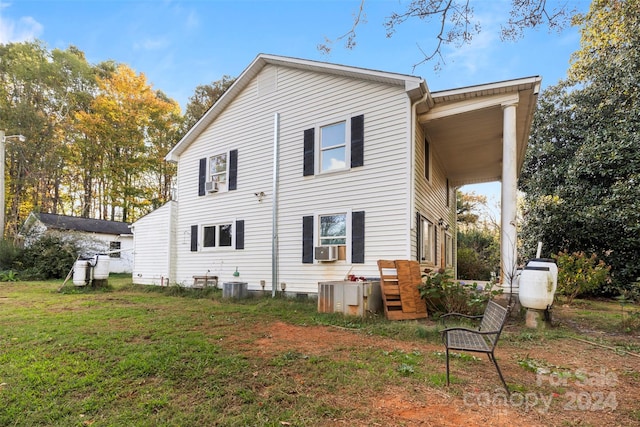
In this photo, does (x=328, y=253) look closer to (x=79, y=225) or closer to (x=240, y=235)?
(x=240, y=235)

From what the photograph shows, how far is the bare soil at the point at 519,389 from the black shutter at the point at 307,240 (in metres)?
4.26

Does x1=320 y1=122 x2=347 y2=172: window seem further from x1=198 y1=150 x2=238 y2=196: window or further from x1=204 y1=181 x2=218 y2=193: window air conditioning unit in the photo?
x1=204 y1=181 x2=218 y2=193: window air conditioning unit

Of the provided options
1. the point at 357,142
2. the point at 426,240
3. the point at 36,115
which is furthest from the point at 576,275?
the point at 36,115

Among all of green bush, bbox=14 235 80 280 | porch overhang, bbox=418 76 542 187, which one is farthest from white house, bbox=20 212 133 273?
porch overhang, bbox=418 76 542 187

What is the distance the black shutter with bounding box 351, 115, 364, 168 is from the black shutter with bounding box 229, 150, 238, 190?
444cm

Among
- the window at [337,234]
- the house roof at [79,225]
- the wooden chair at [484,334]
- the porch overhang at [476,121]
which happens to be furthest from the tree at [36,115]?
the wooden chair at [484,334]

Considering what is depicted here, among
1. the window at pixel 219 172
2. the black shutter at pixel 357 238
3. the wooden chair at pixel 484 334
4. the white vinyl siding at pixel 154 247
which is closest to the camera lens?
the wooden chair at pixel 484 334

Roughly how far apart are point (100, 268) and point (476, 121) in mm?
13053

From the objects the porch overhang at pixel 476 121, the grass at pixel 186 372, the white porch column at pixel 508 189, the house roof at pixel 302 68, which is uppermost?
the house roof at pixel 302 68

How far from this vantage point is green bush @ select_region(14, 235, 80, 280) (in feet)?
51.6

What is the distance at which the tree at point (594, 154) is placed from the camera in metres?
11.1

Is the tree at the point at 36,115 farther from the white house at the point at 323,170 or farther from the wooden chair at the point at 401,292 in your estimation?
the wooden chair at the point at 401,292

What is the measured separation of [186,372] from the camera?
3.69 m

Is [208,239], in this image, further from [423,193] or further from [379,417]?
[379,417]
